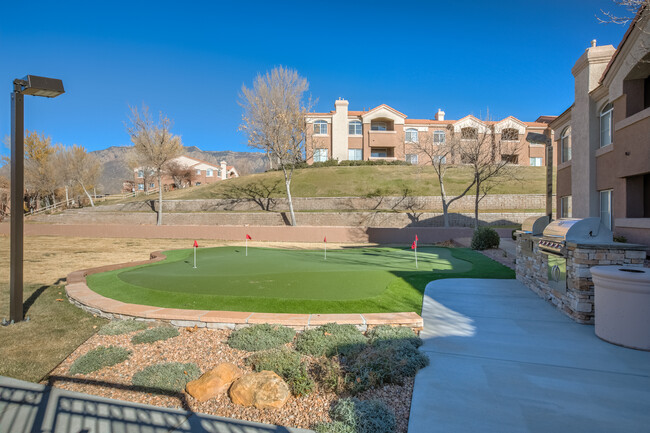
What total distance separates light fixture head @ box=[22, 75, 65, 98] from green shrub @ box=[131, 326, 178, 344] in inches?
166

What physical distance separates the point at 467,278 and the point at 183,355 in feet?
23.3

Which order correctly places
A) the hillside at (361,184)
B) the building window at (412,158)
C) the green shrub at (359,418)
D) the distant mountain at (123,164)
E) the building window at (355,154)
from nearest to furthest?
the green shrub at (359,418) < the hillside at (361,184) < the building window at (412,158) < the building window at (355,154) < the distant mountain at (123,164)

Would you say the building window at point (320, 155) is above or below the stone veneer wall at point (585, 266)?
above

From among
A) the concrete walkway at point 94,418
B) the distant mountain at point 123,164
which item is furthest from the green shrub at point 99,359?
the distant mountain at point 123,164

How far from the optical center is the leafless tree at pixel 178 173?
54213mm

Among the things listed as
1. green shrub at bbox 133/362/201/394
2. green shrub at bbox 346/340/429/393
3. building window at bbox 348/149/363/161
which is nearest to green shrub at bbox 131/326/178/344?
green shrub at bbox 133/362/201/394

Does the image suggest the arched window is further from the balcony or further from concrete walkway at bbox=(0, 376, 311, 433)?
the balcony

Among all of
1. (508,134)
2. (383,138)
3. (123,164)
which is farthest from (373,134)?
(123,164)

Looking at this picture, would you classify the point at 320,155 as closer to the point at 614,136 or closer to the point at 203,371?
the point at 614,136

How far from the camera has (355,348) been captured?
14.4 ft

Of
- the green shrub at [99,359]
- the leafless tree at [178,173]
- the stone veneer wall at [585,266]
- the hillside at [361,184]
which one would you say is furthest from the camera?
the leafless tree at [178,173]

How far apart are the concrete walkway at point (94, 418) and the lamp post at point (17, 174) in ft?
8.59

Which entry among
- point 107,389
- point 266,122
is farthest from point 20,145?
point 266,122

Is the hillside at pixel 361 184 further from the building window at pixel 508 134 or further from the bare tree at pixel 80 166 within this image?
Answer: the bare tree at pixel 80 166
